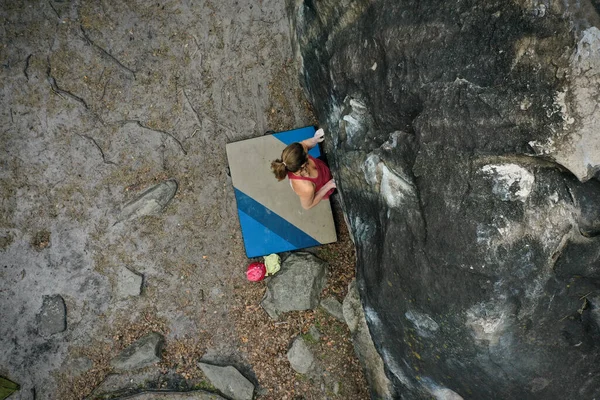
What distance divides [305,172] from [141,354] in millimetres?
2629

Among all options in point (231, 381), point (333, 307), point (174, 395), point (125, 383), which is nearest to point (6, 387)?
point (125, 383)

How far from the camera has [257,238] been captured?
476 centimetres

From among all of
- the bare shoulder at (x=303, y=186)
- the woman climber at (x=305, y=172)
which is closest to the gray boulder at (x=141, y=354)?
the woman climber at (x=305, y=172)

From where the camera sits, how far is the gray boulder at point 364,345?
404 centimetres

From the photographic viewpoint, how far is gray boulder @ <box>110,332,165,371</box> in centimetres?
479

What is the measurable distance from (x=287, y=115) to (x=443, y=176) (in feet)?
8.34

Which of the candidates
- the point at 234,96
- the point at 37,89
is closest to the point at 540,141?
the point at 234,96

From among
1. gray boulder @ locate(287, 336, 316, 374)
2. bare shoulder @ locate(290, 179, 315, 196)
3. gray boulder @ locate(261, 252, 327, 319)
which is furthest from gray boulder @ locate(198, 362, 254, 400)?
bare shoulder @ locate(290, 179, 315, 196)

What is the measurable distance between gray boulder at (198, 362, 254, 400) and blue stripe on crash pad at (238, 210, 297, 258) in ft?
4.09

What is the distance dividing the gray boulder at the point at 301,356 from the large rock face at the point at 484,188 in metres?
1.74

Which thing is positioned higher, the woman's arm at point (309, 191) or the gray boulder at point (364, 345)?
the woman's arm at point (309, 191)

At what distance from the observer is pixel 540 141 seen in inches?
92.5

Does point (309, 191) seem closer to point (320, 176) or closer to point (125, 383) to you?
point (320, 176)

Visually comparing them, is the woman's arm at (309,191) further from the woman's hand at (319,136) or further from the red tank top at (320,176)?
the woman's hand at (319,136)
